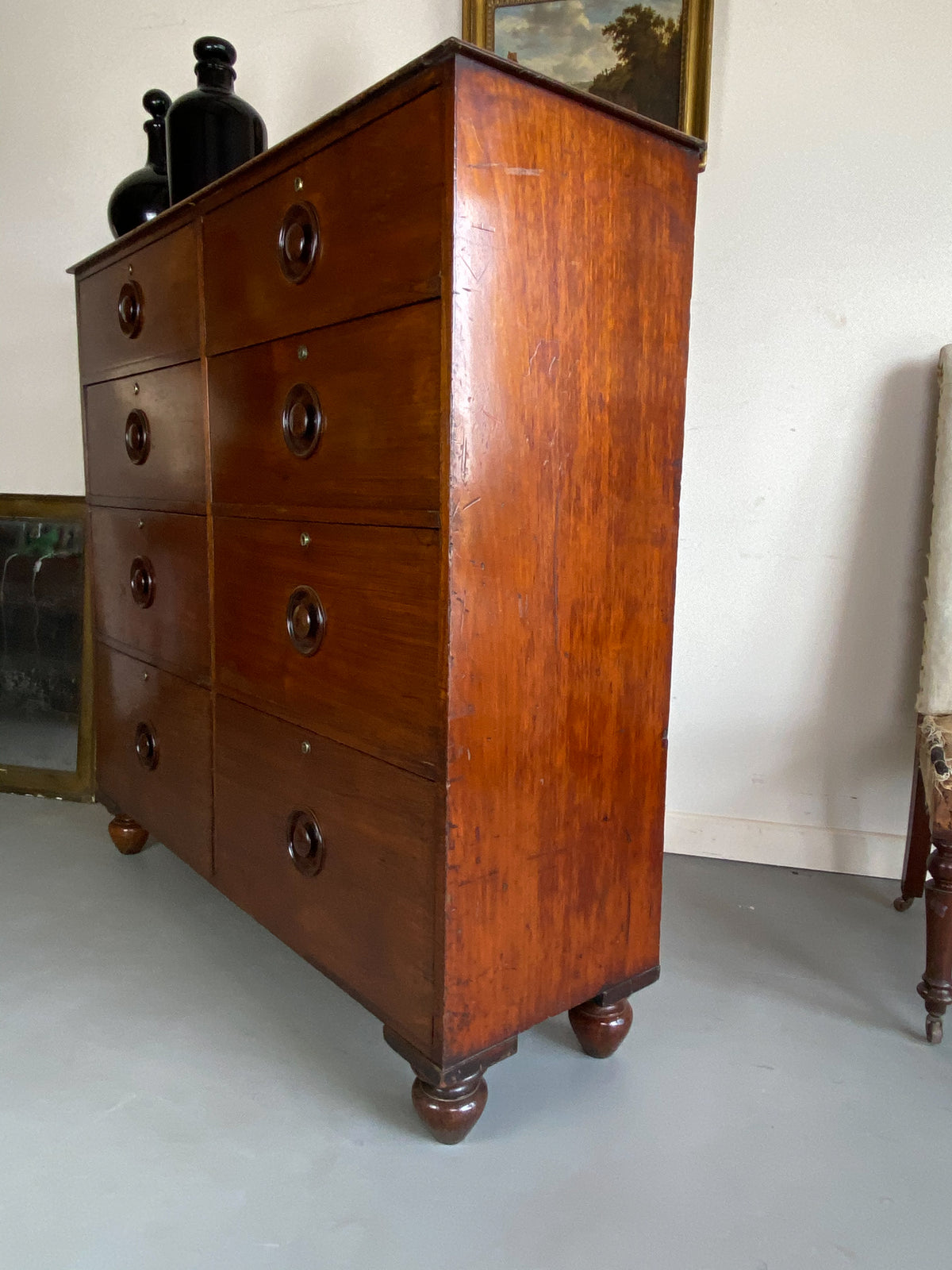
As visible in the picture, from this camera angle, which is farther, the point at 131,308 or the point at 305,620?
the point at 131,308

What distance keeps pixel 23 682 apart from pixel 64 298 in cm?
117

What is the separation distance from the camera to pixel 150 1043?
1.53 m

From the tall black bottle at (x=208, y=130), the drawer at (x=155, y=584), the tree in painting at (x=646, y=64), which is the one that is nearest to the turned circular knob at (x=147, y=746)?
the drawer at (x=155, y=584)

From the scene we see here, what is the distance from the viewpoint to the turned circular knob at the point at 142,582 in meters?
1.90

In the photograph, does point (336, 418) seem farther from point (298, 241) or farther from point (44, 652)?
point (44, 652)

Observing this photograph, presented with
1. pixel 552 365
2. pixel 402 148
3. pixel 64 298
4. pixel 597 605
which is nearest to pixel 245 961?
pixel 597 605

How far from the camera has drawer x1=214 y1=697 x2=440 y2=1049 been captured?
1.23 meters

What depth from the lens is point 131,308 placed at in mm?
1872

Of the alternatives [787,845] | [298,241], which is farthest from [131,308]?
[787,845]

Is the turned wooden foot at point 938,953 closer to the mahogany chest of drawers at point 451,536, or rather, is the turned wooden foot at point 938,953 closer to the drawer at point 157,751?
the mahogany chest of drawers at point 451,536

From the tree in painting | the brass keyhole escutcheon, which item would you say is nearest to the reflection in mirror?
the brass keyhole escutcheon

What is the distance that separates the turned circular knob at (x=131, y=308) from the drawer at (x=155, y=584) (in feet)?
1.26

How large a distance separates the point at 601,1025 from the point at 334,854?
523mm

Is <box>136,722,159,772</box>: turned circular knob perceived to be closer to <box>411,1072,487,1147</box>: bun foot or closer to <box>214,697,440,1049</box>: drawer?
<box>214,697,440,1049</box>: drawer
